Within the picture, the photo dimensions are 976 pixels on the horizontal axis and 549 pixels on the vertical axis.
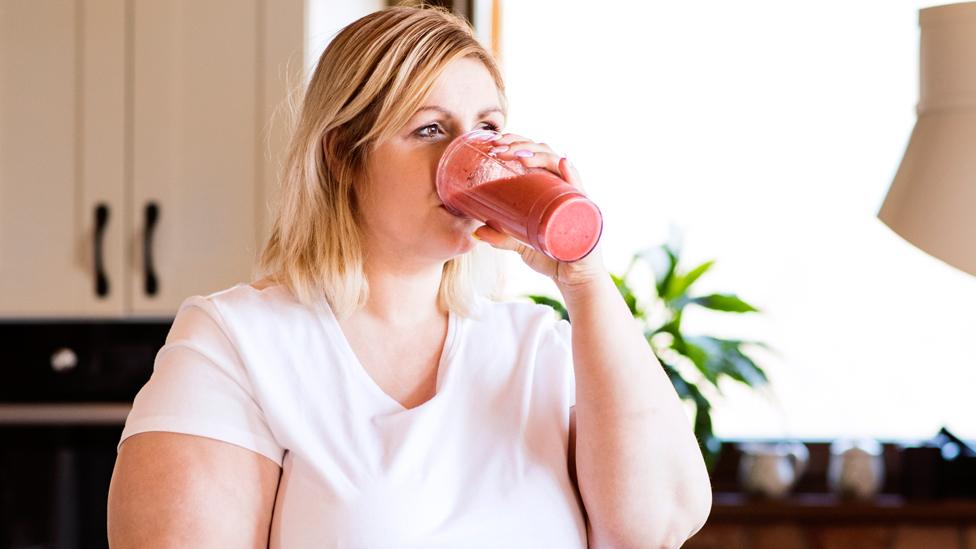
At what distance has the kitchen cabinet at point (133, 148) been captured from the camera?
225 centimetres

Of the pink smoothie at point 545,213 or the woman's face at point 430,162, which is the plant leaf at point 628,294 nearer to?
the woman's face at point 430,162

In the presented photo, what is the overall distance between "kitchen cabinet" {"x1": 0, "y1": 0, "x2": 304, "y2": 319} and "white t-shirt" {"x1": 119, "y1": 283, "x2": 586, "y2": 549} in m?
1.14

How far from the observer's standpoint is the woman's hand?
38.9 inches

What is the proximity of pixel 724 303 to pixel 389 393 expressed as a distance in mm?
1511

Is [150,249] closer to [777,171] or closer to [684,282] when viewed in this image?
[684,282]

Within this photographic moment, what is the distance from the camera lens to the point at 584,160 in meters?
2.78

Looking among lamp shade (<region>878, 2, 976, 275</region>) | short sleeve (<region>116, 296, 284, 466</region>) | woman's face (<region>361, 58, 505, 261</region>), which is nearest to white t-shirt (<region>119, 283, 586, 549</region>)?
short sleeve (<region>116, 296, 284, 466</region>)

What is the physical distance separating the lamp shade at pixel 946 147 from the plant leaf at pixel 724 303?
5.37ft

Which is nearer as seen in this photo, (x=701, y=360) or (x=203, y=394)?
(x=203, y=394)

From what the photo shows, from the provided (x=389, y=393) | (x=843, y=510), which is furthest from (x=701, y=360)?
(x=389, y=393)

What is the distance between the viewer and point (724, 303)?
8.23 feet

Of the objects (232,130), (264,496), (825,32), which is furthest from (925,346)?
(264,496)

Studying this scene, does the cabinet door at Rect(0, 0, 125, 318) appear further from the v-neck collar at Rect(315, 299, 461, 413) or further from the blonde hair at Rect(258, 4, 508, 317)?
the v-neck collar at Rect(315, 299, 461, 413)

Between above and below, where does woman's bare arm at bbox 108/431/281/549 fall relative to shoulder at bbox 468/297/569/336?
below
